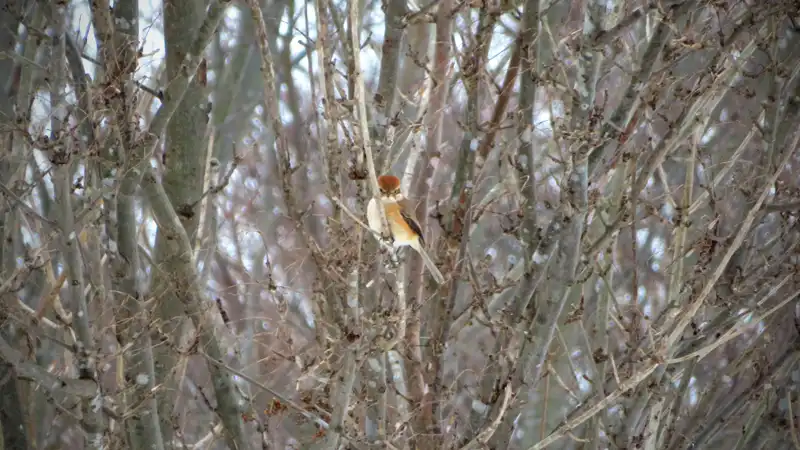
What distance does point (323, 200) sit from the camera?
12109mm

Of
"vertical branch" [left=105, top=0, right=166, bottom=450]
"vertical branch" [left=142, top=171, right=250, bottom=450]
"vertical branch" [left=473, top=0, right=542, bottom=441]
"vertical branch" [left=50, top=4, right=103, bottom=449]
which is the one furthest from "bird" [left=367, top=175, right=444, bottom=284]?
"vertical branch" [left=50, top=4, right=103, bottom=449]

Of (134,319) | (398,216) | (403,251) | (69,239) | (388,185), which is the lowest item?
(134,319)

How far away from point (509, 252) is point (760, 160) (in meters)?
5.97

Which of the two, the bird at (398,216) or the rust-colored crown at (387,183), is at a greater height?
the rust-colored crown at (387,183)

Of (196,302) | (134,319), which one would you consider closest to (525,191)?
(196,302)

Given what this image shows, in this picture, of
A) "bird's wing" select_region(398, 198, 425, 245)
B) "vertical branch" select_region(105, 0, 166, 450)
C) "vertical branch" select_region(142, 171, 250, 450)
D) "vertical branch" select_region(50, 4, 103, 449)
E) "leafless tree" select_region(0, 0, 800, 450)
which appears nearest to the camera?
"vertical branch" select_region(50, 4, 103, 449)

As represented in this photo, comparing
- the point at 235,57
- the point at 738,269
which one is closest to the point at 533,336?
the point at 738,269

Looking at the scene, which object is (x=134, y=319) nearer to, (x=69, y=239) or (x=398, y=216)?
(x=69, y=239)

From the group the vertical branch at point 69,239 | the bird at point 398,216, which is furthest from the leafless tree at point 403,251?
the bird at point 398,216

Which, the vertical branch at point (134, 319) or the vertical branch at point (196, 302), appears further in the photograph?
the vertical branch at point (196, 302)

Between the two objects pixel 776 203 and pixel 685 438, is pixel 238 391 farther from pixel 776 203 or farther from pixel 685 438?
pixel 776 203

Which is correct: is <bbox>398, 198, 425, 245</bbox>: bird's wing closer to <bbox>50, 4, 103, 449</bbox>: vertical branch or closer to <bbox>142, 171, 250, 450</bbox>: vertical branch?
<bbox>142, 171, 250, 450</bbox>: vertical branch

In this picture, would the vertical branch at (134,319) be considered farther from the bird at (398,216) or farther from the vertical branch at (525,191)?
the vertical branch at (525,191)

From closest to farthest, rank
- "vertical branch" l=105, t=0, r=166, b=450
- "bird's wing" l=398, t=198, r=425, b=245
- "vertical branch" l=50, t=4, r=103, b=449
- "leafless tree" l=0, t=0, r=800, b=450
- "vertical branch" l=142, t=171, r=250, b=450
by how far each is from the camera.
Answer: "vertical branch" l=50, t=4, r=103, b=449 → "leafless tree" l=0, t=0, r=800, b=450 → "vertical branch" l=105, t=0, r=166, b=450 → "vertical branch" l=142, t=171, r=250, b=450 → "bird's wing" l=398, t=198, r=425, b=245
